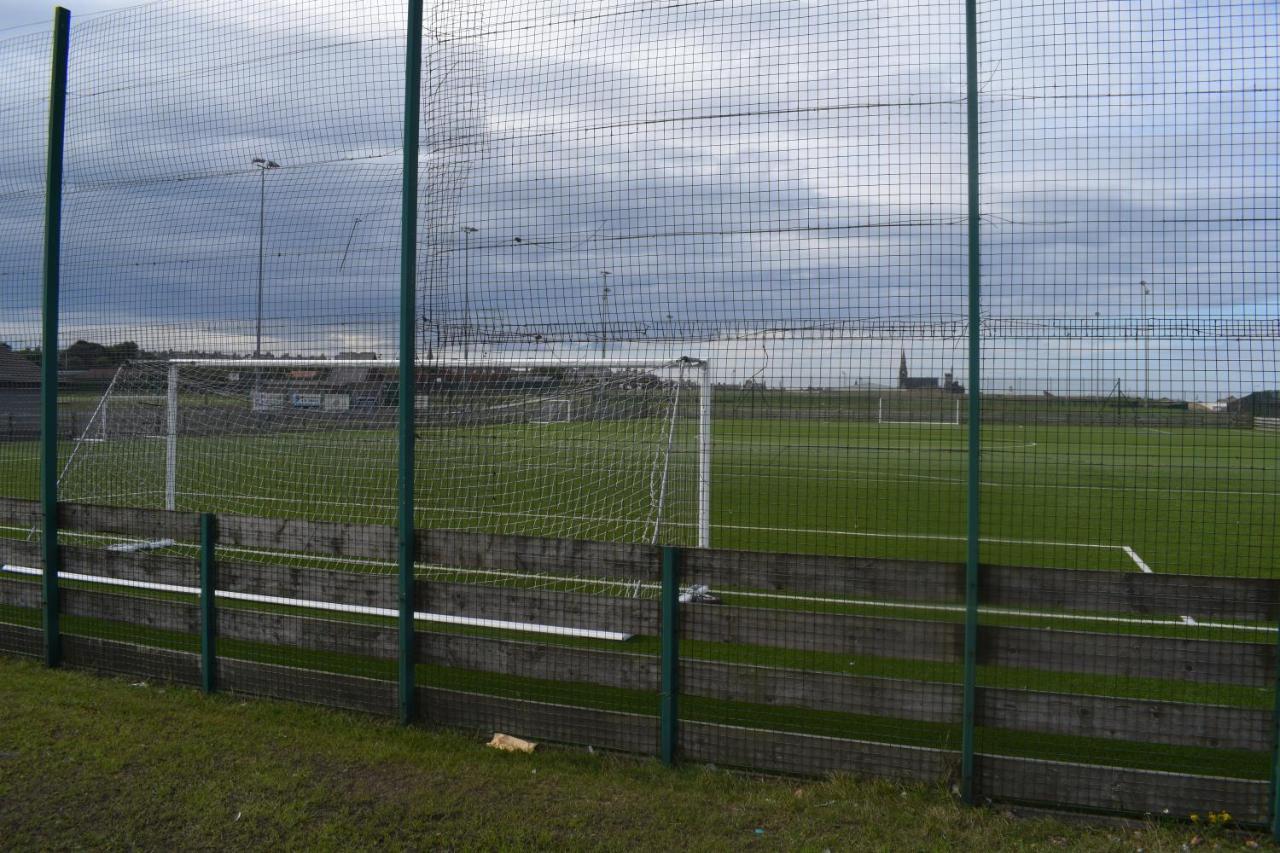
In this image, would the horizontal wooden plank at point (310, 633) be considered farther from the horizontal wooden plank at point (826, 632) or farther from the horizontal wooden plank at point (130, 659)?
the horizontal wooden plank at point (826, 632)

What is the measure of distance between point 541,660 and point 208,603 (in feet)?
6.81

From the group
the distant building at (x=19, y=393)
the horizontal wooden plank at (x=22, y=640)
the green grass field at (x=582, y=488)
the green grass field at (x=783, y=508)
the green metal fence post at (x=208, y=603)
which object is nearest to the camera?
the green grass field at (x=783, y=508)

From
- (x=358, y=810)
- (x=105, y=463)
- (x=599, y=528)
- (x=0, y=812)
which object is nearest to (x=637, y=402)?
(x=599, y=528)

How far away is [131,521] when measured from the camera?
228 inches

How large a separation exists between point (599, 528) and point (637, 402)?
2.39 metres

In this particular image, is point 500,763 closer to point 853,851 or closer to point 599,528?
point 853,851

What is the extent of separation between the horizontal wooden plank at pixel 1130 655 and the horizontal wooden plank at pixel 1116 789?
0.40 m

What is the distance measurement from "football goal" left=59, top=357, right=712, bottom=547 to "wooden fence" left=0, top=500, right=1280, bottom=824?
934 millimetres

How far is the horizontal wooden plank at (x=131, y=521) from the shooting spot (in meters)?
5.66

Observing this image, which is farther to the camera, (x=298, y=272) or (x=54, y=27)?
(x=54, y=27)

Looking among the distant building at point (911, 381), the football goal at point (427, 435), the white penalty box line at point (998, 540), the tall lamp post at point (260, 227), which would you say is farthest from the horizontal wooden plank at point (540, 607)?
the white penalty box line at point (998, 540)

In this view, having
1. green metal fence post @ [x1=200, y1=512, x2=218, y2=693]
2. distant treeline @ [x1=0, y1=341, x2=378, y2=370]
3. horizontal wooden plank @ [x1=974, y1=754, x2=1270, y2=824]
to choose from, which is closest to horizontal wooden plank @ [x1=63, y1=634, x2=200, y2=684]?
green metal fence post @ [x1=200, y1=512, x2=218, y2=693]

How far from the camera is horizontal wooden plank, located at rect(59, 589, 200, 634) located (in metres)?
5.62

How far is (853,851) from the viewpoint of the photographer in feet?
12.4
